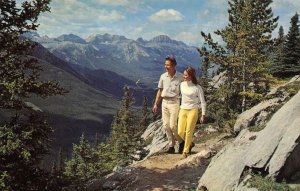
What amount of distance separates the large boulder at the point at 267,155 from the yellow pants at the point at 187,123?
8.46 feet

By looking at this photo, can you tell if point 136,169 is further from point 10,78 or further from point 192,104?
point 10,78

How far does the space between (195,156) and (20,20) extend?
7.92 m

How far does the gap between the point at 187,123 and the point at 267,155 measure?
5031 millimetres

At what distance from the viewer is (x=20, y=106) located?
531 inches

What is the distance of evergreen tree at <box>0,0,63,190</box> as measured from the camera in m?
12.3

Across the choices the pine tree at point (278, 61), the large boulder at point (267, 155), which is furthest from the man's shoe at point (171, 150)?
the pine tree at point (278, 61)

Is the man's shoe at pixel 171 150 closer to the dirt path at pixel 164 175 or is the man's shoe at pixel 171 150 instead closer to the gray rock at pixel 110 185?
the dirt path at pixel 164 175

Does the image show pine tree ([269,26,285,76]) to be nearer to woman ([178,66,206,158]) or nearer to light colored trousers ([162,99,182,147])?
light colored trousers ([162,99,182,147])

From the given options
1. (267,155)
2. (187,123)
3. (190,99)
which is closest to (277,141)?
(267,155)

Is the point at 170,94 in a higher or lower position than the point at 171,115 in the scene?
higher

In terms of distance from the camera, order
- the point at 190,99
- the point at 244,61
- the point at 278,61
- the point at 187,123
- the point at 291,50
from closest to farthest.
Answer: the point at 190,99 → the point at 187,123 → the point at 244,61 → the point at 291,50 → the point at 278,61

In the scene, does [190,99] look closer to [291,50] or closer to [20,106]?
[20,106]

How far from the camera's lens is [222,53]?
36.0 metres

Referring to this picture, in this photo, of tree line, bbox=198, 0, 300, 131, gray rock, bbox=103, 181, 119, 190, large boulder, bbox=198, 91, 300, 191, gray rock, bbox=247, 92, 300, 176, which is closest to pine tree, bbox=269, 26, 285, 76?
tree line, bbox=198, 0, 300, 131
